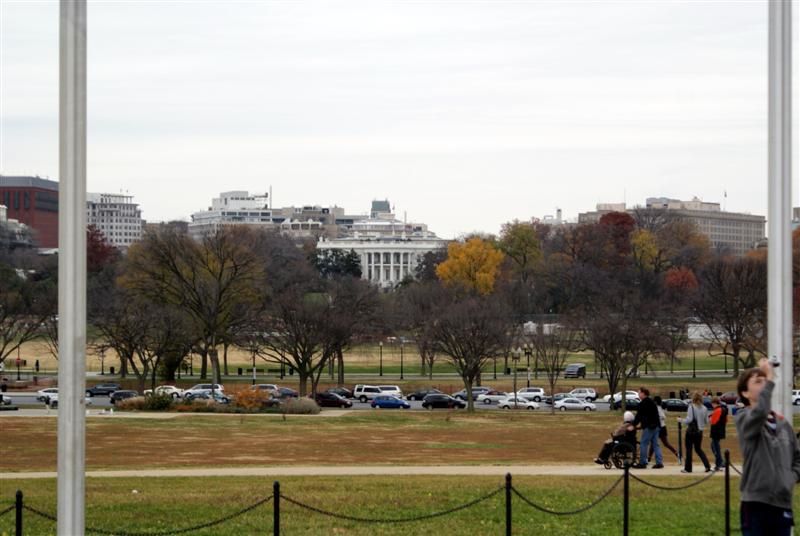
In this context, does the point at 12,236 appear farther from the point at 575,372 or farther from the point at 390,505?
the point at 390,505

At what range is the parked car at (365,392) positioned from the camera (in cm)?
7288

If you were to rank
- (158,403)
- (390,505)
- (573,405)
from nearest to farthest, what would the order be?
1. (390,505)
2. (158,403)
3. (573,405)

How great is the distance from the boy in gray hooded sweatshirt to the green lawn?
5647 millimetres

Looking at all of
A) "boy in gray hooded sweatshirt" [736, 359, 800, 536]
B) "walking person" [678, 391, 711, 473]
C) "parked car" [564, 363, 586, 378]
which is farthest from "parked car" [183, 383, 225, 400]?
"boy in gray hooded sweatshirt" [736, 359, 800, 536]

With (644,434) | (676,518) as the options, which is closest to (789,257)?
→ (676,518)

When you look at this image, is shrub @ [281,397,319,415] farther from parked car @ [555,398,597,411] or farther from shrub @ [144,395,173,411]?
parked car @ [555,398,597,411]

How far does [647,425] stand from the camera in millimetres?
23719

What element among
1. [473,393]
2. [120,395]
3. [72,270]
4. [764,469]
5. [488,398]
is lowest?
[488,398]

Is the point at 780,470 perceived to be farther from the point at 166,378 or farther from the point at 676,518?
the point at 166,378

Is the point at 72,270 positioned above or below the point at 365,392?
above

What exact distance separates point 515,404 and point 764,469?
57.0 meters

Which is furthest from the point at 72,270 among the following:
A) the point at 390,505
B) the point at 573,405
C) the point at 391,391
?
the point at 391,391

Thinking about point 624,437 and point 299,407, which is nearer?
point 624,437

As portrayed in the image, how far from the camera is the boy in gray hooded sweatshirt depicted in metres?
10.4
